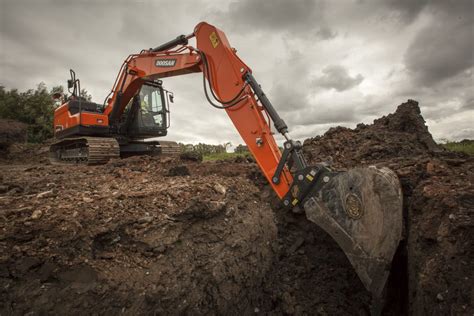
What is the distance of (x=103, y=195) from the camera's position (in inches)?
117

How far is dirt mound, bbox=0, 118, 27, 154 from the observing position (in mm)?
16031

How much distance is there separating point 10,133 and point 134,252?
68.6ft

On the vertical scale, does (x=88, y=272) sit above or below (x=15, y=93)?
below

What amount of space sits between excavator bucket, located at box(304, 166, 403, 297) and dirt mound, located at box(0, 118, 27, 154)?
19819 millimetres

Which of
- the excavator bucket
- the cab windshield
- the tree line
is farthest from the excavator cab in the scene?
the tree line

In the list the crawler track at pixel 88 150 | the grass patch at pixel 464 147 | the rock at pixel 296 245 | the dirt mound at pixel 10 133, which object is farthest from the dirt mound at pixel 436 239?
the dirt mound at pixel 10 133

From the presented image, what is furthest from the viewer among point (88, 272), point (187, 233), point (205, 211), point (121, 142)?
point (121, 142)

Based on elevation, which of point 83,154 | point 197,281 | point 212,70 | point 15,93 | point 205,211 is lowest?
point 197,281

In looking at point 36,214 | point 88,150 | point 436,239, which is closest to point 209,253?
point 36,214

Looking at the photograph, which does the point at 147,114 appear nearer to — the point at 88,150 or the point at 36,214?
the point at 88,150

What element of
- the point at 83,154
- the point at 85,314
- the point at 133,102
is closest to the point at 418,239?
the point at 85,314

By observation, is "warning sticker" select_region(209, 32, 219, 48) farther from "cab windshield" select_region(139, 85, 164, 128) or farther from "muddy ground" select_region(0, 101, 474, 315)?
"cab windshield" select_region(139, 85, 164, 128)

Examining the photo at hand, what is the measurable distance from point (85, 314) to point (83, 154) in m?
7.09

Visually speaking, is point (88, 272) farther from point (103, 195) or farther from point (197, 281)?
point (103, 195)
